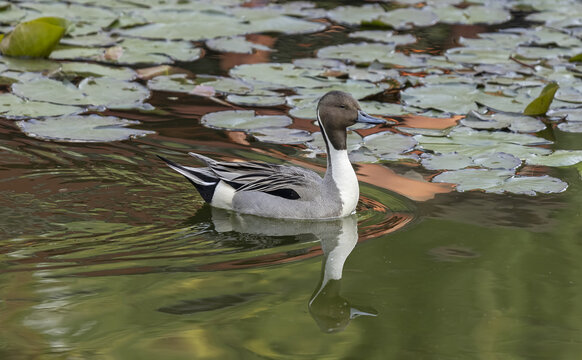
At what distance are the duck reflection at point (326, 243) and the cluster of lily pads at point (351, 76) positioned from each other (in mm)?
1031

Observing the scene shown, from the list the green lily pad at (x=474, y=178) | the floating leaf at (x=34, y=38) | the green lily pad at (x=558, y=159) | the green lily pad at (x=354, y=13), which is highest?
the floating leaf at (x=34, y=38)

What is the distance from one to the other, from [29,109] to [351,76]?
3.01 meters

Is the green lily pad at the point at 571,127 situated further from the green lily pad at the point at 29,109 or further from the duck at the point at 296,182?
the green lily pad at the point at 29,109

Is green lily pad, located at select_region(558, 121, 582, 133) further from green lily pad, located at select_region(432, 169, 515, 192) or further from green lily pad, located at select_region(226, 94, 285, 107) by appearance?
green lily pad, located at select_region(226, 94, 285, 107)

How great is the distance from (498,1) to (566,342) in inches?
336

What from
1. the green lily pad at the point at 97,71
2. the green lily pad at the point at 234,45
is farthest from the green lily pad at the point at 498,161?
the green lily pad at the point at 234,45

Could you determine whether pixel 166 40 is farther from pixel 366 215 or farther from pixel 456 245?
pixel 456 245

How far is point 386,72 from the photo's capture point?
351 inches

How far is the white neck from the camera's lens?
5.97 meters

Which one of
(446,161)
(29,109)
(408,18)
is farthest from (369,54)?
(29,109)

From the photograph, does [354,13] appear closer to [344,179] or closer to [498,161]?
[498,161]

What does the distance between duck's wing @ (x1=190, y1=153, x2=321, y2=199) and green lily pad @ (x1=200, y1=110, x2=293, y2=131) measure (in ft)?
Answer: 3.88

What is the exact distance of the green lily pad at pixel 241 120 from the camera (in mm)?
7363

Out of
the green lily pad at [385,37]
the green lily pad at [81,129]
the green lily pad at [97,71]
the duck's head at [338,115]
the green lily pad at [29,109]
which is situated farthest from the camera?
the green lily pad at [385,37]
